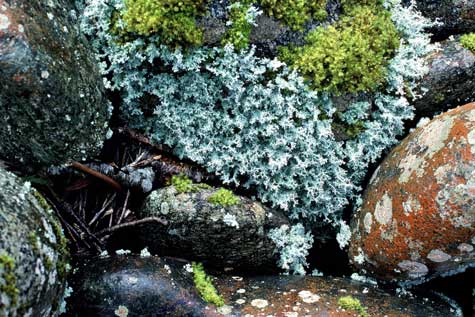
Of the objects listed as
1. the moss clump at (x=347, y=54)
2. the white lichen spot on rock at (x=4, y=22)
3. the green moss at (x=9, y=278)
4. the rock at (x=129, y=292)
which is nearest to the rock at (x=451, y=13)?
the moss clump at (x=347, y=54)

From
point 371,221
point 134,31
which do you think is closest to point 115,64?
point 134,31

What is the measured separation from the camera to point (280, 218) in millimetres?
4156

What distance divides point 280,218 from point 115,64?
178cm

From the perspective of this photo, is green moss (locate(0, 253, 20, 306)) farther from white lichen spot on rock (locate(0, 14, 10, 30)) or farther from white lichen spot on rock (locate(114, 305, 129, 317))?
white lichen spot on rock (locate(0, 14, 10, 30))

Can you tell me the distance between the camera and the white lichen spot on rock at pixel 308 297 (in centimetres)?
374

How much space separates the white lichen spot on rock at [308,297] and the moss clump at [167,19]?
6.63 feet

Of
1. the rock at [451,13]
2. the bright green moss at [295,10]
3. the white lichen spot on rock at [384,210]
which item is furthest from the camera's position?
the rock at [451,13]

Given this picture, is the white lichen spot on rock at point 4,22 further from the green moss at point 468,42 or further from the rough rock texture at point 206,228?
the green moss at point 468,42

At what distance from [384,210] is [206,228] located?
1351 mm

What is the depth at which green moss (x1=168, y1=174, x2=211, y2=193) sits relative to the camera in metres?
3.93

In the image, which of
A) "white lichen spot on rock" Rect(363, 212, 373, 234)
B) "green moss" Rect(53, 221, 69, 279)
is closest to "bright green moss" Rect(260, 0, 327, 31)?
"white lichen spot on rock" Rect(363, 212, 373, 234)

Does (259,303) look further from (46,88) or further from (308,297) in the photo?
(46,88)

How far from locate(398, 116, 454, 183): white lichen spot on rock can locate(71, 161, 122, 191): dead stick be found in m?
2.18

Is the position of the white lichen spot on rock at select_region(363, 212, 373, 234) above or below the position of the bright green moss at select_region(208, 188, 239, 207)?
below
